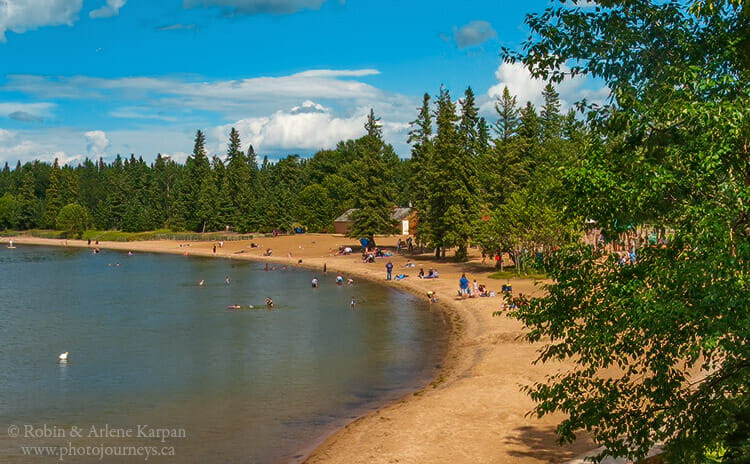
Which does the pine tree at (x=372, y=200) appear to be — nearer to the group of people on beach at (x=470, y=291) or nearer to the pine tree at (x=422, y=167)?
the pine tree at (x=422, y=167)

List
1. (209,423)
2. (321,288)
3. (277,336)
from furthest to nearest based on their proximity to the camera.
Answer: (321,288) → (277,336) → (209,423)

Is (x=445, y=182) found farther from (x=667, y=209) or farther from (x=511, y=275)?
(x=667, y=209)

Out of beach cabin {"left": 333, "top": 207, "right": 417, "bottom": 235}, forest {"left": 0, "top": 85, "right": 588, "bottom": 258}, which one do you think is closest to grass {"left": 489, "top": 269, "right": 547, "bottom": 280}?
forest {"left": 0, "top": 85, "right": 588, "bottom": 258}

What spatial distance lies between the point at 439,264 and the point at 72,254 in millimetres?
69021

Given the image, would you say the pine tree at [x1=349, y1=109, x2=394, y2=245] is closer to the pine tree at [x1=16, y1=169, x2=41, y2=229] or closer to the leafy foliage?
the leafy foliage

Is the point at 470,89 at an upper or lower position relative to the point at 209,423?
upper

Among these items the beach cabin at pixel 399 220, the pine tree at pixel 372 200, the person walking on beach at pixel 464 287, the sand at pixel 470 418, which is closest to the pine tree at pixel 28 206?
the beach cabin at pixel 399 220

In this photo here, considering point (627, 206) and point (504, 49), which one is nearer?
point (627, 206)

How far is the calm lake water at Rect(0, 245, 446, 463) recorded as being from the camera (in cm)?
2191

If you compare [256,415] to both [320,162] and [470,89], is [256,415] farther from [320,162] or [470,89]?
[320,162]

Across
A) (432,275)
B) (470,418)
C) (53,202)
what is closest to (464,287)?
(432,275)

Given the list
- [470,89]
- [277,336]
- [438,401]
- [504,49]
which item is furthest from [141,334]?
[470,89]

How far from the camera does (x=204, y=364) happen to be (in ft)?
105

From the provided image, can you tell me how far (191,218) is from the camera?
133125 mm
